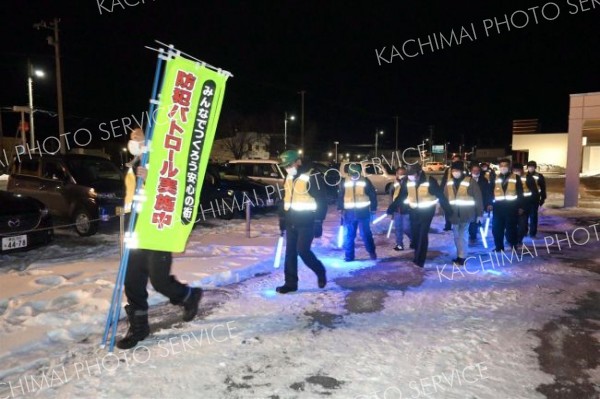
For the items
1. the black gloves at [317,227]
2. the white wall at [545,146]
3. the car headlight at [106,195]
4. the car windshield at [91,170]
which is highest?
the white wall at [545,146]

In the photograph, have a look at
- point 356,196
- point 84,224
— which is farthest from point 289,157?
point 84,224

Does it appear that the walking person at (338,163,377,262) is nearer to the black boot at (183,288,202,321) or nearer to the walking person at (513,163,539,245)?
the walking person at (513,163,539,245)

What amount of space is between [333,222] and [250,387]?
350 inches

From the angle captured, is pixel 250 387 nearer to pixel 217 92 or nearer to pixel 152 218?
pixel 152 218

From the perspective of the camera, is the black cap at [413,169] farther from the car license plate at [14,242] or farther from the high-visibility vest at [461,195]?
the car license plate at [14,242]

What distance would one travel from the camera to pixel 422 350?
13.7 ft

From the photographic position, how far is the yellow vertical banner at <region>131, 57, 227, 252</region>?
4.13 m

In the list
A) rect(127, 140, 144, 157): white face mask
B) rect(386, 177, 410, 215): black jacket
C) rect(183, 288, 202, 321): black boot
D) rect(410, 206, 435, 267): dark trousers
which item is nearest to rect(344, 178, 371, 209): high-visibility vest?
rect(386, 177, 410, 215): black jacket

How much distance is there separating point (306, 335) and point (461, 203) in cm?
413

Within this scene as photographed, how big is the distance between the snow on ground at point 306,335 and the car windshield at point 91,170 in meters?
2.95

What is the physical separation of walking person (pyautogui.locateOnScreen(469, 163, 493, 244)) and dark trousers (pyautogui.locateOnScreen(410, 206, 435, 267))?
169 centimetres

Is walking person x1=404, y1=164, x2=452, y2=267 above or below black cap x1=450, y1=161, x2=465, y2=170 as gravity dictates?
below

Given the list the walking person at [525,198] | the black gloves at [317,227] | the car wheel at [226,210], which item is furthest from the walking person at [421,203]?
the car wheel at [226,210]

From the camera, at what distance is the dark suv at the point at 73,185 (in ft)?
31.7
